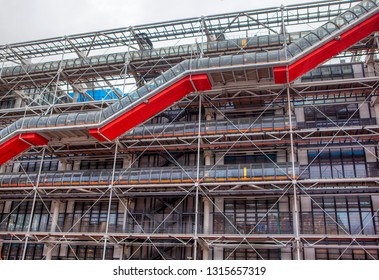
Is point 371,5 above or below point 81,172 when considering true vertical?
above

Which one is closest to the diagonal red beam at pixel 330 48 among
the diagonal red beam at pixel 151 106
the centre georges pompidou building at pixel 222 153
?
the centre georges pompidou building at pixel 222 153

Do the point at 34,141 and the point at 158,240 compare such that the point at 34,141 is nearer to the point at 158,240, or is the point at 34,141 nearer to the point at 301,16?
the point at 158,240

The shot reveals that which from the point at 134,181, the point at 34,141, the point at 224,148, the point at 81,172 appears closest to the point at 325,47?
the point at 224,148

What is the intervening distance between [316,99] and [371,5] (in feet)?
19.1

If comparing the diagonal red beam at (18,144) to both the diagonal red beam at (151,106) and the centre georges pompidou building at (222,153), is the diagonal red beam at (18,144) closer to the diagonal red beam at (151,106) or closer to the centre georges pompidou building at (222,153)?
the centre georges pompidou building at (222,153)

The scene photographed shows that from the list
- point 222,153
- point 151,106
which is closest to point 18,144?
point 151,106

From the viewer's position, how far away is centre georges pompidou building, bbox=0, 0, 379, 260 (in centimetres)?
1858

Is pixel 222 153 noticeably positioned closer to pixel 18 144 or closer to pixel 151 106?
pixel 151 106

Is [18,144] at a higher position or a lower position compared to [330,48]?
lower

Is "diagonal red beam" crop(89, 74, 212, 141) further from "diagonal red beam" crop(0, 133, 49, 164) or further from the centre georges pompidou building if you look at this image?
"diagonal red beam" crop(0, 133, 49, 164)

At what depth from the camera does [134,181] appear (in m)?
20.2

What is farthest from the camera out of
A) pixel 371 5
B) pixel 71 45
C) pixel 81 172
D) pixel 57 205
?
pixel 71 45

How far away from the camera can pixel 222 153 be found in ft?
71.6

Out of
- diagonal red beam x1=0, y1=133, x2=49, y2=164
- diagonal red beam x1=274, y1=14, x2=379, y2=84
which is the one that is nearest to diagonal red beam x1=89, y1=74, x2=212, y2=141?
diagonal red beam x1=0, y1=133, x2=49, y2=164
